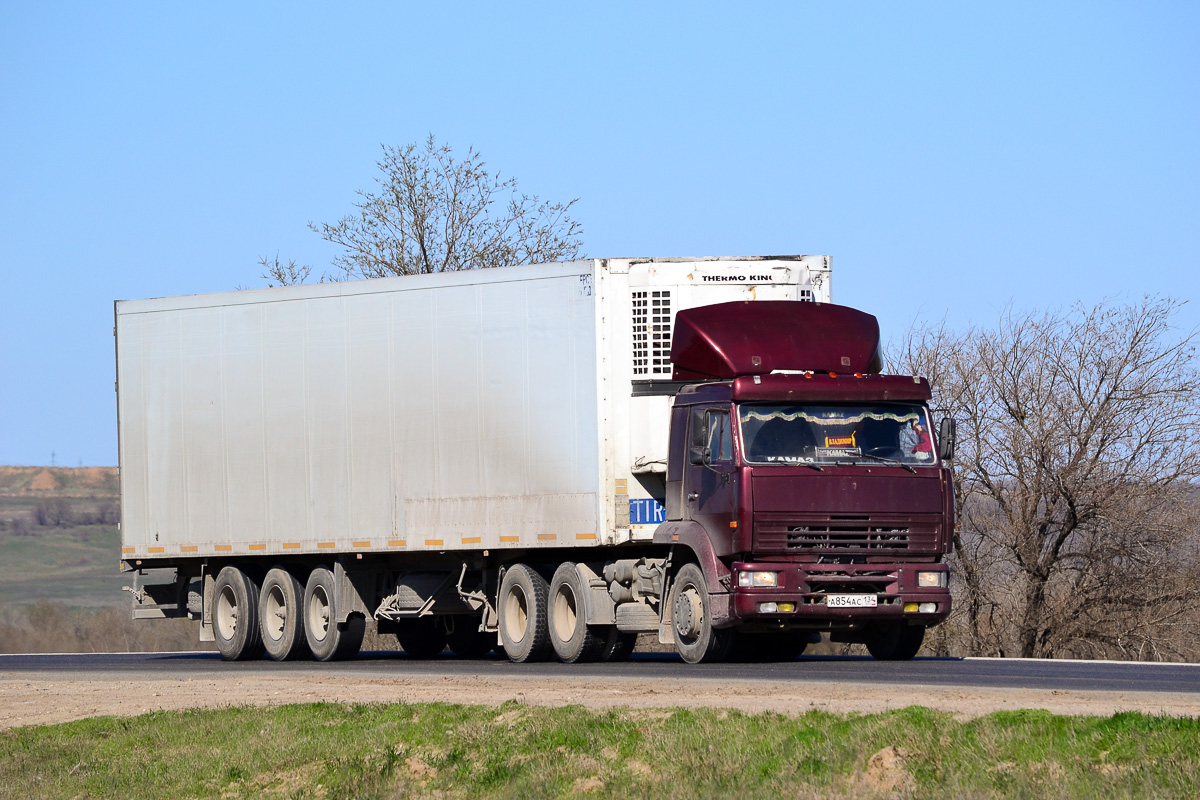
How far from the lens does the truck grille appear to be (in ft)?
59.7

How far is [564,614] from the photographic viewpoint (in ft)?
68.7

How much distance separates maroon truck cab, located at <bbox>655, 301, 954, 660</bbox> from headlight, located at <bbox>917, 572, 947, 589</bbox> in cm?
1

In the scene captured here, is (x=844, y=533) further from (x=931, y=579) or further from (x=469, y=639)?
(x=469, y=639)

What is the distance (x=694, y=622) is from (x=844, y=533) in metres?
2.01

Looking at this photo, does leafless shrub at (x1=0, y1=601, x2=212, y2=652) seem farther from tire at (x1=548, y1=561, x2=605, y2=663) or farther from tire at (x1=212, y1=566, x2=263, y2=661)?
tire at (x1=548, y1=561, x2=605, y2=663)

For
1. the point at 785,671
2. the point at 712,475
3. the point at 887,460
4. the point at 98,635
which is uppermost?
the point at 887,460

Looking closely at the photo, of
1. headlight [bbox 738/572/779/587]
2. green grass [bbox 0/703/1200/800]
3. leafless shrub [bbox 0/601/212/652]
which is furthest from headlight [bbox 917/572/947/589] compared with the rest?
leafless shrub [bbox 0/601/212/652]

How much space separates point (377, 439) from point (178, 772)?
33.1 ft

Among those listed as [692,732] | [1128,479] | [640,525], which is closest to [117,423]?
[640,525]

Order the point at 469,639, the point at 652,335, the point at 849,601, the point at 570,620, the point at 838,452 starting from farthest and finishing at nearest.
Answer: the point at 469,639 < the point at 570,620 < the point at 652,335 < the point at 838,452 < the point at 849,601

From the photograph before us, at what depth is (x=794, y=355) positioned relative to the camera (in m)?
19.2

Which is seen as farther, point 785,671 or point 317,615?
point 317,615

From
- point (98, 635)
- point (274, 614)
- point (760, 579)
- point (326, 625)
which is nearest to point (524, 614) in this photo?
point (326, 625)

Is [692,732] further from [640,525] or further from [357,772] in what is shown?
[640,525]
